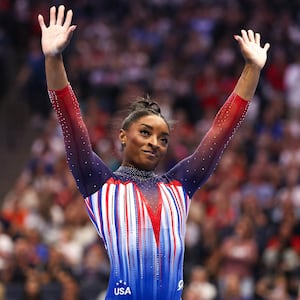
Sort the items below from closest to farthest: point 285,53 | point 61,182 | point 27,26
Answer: point 61,182, point 285,53, point 27,26

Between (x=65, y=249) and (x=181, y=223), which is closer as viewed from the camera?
(x=181, y=223)

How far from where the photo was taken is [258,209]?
1284cm

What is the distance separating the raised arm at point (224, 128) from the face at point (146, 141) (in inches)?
8.2

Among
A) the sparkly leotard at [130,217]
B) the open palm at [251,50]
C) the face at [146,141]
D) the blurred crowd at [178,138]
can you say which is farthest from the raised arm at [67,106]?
the blurred crowd at [178,138]

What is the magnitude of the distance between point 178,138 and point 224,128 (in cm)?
942

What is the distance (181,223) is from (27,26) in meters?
14.7

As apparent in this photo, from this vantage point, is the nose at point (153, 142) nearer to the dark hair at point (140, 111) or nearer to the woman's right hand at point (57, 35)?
the dark hair at point (140, 111)

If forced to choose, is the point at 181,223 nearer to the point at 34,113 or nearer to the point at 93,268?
the point at 93,268

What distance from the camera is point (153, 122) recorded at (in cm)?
528

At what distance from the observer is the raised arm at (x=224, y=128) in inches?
212

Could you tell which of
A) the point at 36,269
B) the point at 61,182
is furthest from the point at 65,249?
the point at 61,182

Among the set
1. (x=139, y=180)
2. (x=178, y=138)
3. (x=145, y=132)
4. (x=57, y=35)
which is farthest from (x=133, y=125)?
(x=178, y=138)

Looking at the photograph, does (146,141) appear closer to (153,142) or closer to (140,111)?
(153,142)

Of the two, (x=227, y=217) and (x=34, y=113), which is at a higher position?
(x=34, y=113)
